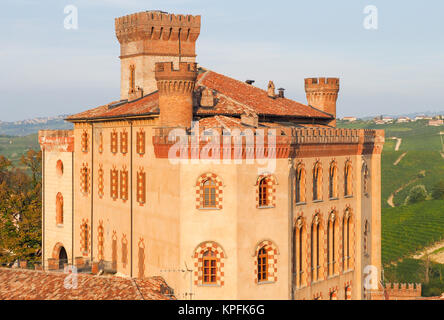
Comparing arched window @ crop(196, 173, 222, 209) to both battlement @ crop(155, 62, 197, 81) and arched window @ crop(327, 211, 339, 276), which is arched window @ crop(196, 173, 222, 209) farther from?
arched window @ crop(327, 211, 339, 276)

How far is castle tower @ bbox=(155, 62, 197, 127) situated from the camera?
1531 inches

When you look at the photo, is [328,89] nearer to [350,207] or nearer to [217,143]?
[350,207]

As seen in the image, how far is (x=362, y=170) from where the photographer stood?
154 ft

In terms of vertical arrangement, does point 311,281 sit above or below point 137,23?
below

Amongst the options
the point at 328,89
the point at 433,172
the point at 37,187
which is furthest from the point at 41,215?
the point at 433,172

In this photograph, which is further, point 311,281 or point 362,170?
point 362,170

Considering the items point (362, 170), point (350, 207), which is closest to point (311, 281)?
point (350, 207)

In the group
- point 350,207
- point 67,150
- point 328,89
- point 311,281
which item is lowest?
point 311,281

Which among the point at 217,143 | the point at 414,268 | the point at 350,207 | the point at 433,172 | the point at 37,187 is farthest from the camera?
the point at 433,172

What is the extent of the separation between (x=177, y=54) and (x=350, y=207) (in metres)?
19.8

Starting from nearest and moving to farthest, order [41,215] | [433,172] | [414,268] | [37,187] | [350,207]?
[350,207] < [41,215] < [37,187] < [414,268] < [433,172]

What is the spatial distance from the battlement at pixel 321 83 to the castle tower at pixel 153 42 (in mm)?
10192

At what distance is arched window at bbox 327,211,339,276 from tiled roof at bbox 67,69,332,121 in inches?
335

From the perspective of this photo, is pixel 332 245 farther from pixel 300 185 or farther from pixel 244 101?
pixel 244 101
